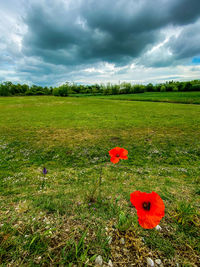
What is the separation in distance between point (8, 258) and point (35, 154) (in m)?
4.28

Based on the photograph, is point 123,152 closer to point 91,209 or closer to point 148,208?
point 148,208

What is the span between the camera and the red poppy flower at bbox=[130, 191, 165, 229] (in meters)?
1.25

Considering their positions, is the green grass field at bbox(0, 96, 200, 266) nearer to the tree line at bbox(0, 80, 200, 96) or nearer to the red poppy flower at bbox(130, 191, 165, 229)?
the red poppy flower at bbox(130, 191, 165, 229)

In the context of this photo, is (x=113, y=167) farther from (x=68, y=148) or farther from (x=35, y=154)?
(x=35, y=154)

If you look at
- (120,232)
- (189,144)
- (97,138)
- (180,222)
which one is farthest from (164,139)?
(120,232)

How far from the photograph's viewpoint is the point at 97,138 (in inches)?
275

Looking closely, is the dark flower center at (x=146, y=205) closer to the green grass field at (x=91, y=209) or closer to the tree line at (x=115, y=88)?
the green grass field at (x=91, y=209)

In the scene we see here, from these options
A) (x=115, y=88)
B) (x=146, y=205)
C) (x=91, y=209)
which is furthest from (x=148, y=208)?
(x=115, y=88)

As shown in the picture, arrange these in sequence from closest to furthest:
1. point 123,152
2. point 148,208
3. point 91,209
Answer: point 148,208 < point 91,209 < point 123,152

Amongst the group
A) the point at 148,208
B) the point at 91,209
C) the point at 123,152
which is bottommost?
the point at 91,209

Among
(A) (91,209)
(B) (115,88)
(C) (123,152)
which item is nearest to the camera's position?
(A) (91,209)

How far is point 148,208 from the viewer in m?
1.38

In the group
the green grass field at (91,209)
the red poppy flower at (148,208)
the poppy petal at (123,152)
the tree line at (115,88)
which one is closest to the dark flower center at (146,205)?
the red poppy flower at (148,208)

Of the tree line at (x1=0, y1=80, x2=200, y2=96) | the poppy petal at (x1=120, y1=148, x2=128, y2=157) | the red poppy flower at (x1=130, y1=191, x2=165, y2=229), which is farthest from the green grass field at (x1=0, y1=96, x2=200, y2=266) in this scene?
the tree line at (x1=0, y1=80, x2=200, y2=96)
